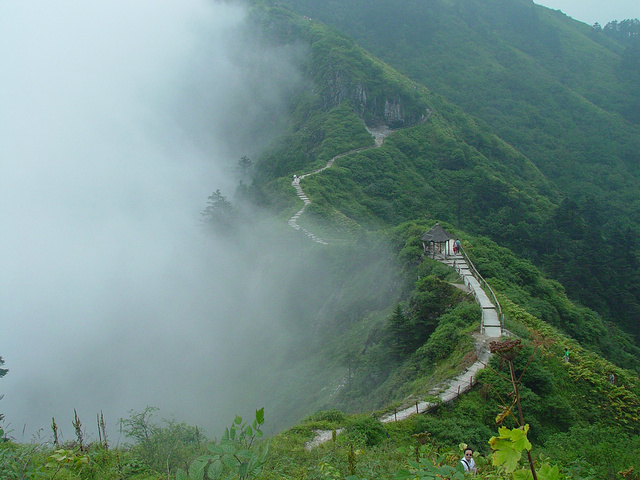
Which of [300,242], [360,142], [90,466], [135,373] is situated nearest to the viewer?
[90,466]

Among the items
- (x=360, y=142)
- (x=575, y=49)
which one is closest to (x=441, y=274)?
(x=360, y=142)

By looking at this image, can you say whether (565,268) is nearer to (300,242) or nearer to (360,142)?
(300,242)

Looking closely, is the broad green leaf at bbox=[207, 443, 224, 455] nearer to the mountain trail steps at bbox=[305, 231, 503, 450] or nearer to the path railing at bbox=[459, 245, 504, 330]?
the mountain trail steps at bbox=[305, 231, 503, 450]

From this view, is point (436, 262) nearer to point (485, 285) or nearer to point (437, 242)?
point (437, 242)

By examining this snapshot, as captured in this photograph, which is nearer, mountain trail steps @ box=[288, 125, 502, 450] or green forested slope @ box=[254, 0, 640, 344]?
mountain trail steps @ box=[288, 125, 502, 450]

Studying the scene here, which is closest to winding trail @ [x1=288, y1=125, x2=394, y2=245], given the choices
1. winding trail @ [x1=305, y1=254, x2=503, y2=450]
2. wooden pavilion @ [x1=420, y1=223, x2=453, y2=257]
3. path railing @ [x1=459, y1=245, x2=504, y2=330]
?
wooden pavilion @ [x1=420, y1=223, x2=453, y2=257]

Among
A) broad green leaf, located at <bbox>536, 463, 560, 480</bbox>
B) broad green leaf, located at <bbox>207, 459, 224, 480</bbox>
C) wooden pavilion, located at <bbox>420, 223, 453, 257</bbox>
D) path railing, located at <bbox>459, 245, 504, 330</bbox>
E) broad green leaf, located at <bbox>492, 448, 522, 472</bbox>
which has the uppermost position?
broad green leaf, located at <bbox>492, 448, 522, 472</bbox>

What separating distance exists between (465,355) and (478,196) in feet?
157

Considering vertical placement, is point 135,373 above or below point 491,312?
below

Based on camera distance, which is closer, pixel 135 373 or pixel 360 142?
pixel 135 373

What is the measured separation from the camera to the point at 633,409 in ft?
41.1

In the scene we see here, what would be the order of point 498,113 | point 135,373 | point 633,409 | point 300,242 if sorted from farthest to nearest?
1. point 498,113
2. point 135,373
3. point 300,242
4. point 633,409

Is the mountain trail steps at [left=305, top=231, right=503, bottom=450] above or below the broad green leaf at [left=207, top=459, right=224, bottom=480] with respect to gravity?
below

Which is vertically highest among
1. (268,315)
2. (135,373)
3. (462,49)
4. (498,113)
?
(462,49)
